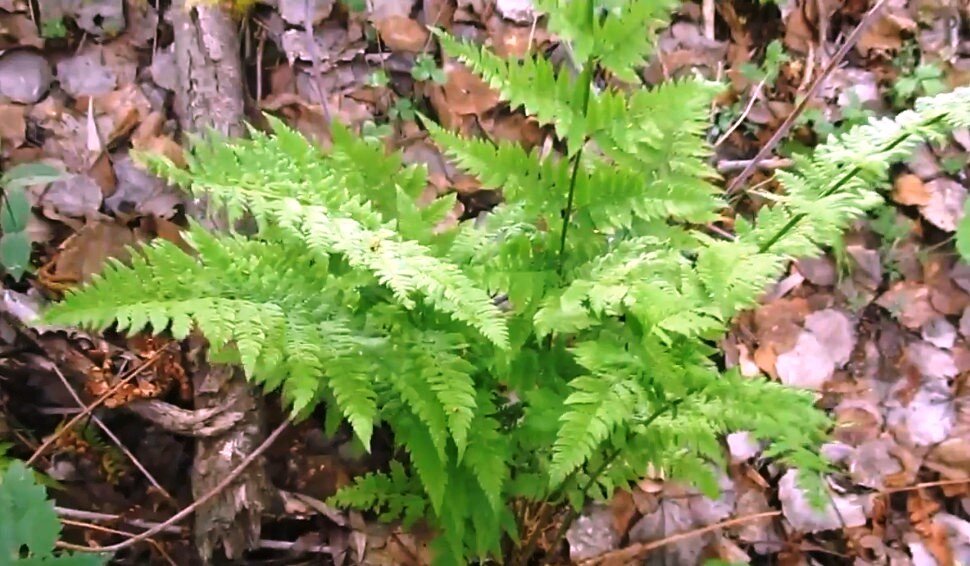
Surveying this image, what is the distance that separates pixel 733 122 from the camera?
7.44 ft

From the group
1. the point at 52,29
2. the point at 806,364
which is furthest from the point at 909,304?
the point at 52,29

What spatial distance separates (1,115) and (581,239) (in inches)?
58.9

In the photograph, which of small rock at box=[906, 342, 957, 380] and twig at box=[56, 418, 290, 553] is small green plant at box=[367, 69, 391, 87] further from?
small rock at box=[906, 342, 957, 380]

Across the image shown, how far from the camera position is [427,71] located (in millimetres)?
2162

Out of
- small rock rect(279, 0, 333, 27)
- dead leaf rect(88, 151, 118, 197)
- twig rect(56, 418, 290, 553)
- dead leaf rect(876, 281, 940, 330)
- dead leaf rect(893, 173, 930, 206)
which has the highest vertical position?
small rock rect(279, 0, 333, 27)

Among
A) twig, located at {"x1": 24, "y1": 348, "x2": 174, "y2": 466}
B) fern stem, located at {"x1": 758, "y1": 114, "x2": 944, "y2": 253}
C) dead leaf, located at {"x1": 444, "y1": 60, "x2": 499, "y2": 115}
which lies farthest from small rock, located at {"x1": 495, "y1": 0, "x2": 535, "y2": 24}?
twig, located at {"x1": 24, "y1": 348, "x2": 174, "y2": 466}

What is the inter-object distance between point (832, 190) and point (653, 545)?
37.2 inches

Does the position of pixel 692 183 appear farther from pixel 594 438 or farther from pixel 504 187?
pixel 594 438

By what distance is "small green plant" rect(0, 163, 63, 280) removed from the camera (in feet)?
4.91

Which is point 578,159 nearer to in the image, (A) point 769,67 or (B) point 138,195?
(B) point 138,195

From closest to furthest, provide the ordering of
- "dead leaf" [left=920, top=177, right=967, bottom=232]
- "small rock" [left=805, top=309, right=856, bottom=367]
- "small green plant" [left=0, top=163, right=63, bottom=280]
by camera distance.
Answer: "small green plant" [left=0, top=163, right=63, bottom=280] → "small rock" [left=805, top=309, right=856, bottom=367] → "dead leaf" [left=920, top=177, right=967, bottom=232]

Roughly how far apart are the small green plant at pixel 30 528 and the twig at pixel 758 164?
1740 millimetres

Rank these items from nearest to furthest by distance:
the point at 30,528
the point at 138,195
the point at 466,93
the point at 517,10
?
the point at 30,528 < the point at 138,195 < the point at 466,93 < the point at 517,10

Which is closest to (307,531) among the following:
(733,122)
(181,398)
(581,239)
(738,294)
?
(181,398)
